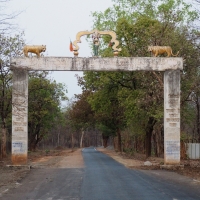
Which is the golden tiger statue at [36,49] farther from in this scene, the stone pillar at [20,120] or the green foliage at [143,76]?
the green foliage at [143,76]

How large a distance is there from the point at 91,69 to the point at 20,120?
4.74 metres

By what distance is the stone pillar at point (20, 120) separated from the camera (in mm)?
20975

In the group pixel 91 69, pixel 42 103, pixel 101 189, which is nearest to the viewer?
pixel 101 189

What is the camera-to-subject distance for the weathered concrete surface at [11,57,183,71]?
21.4 metres

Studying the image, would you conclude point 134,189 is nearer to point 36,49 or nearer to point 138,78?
point 36,49

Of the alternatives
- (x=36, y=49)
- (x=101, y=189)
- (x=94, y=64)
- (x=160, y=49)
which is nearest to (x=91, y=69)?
(x=94, y=64)

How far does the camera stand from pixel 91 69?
70.9 feet

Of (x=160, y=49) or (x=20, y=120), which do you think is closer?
(x=20, y=120)

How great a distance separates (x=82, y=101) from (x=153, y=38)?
22.3 metres

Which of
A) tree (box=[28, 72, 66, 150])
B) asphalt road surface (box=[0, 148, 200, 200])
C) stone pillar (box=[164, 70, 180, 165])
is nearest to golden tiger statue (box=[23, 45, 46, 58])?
stone pillar (box=[164, 70, 180, 165])

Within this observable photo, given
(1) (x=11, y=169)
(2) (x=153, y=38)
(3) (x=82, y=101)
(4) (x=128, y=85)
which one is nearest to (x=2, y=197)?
(1) (x=11, y=169)

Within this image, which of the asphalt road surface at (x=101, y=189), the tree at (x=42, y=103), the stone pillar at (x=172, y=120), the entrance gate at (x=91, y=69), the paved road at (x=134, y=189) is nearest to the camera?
the paved road at (x=134, y=189)

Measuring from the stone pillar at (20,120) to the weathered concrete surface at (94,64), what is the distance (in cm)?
62

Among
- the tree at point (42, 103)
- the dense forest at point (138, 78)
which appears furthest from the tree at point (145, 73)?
the tree at point (42, 103)
